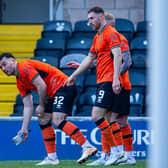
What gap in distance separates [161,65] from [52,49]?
9.24 metres

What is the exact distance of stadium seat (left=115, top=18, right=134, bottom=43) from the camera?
10086mm

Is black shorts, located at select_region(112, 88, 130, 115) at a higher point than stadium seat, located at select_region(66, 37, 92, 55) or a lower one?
lower

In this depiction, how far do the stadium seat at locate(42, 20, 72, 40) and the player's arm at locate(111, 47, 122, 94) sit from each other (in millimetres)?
5226

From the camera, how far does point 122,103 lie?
18.4 feet

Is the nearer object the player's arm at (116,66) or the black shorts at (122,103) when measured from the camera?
the player's arm at (116,66)

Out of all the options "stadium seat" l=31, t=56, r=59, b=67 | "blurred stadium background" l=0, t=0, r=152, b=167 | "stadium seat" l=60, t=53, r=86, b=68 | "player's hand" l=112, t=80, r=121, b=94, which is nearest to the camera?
"player's hand" l=112, t=80, r=121, b=94

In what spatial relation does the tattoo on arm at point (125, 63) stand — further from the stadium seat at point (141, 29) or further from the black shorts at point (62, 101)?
the stadium seat at point (141, 29)

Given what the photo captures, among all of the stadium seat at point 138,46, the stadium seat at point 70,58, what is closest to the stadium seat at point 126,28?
the stadium seat at point 138,46

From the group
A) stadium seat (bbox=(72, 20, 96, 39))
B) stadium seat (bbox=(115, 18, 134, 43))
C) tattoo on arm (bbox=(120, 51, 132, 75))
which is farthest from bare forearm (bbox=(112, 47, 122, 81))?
stadium seat (bbox=(72, 20, 96, 39))

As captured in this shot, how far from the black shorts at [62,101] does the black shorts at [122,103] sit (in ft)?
1.46

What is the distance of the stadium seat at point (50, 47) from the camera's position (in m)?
10.2

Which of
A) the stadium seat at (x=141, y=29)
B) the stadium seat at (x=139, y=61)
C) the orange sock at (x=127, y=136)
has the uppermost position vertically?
the stadium seat at (x=141, y=29)

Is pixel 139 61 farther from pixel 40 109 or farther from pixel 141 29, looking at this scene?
pixel 40 109

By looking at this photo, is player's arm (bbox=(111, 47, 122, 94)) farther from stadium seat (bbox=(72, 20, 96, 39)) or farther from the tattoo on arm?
stadium seat (bbox=(72, 20, 96, 39))
